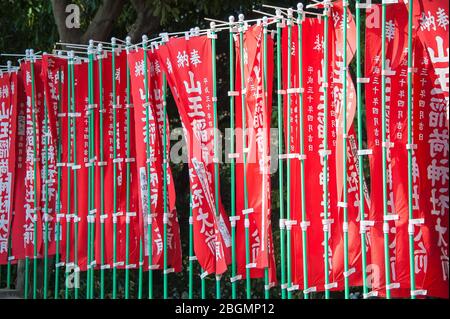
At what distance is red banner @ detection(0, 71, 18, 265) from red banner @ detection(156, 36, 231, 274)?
2243 mm

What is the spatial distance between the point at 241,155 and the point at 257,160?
0.16 metres

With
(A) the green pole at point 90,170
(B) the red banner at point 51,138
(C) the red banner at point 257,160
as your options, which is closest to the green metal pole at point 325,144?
(C) the red banner at point 257,160

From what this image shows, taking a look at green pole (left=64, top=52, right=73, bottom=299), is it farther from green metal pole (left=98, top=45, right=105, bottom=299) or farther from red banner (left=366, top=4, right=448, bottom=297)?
red banner (left=366, top=4, right=448, bottom=297)

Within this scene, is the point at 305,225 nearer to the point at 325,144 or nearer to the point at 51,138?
the point at 325,144

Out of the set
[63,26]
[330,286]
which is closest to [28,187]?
[63,26]

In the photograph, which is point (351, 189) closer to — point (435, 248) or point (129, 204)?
point (435, 248)

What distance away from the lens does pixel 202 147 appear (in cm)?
612

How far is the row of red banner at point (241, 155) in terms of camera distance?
193 inches

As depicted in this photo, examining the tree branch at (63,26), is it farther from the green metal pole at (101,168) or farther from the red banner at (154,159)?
the red banner at (154,159)

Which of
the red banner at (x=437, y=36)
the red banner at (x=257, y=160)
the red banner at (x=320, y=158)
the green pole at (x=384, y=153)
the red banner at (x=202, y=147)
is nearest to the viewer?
the red banner at (x=437, y=36)

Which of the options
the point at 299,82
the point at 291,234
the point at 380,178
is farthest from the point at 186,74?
the point at 380,178

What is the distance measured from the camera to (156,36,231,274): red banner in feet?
19.9

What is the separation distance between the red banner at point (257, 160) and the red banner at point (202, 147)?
0.71ft

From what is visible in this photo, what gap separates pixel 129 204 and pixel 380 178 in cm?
249
